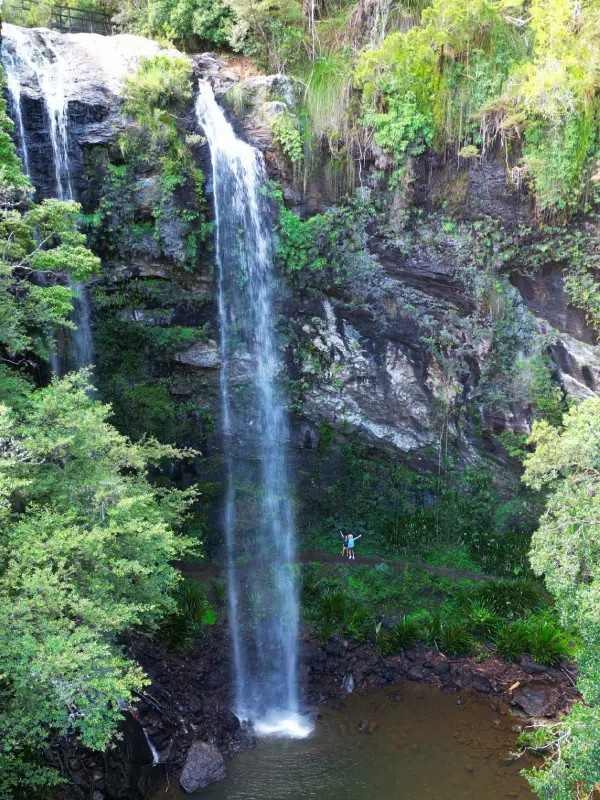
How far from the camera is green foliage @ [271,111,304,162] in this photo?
12.9m

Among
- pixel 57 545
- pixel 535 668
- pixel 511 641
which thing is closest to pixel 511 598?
pixel 511 641

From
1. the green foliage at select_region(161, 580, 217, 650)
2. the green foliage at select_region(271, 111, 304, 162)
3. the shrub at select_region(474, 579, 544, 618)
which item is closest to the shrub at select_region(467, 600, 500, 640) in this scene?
the shrub at select_region(474, 579, 544, 618)

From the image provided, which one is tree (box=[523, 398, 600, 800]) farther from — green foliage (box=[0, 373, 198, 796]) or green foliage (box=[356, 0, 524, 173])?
green foliage (box=[356, 0, 524, 173])

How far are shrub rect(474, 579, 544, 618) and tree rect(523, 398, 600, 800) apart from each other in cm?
458

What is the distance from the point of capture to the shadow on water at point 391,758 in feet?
28.9

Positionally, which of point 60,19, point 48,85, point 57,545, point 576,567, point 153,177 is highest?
point 60,19

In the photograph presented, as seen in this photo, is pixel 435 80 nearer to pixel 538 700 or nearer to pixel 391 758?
pixel 538 700

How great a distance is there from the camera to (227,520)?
15266mm

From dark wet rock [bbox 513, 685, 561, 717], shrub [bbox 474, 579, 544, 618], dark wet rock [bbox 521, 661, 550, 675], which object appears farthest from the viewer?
shrub [bbox 474, 579, 544, 618]

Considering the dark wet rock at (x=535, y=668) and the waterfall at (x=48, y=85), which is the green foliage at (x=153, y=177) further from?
the dark wet rock at (x=535, y=668)

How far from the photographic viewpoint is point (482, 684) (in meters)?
11.3

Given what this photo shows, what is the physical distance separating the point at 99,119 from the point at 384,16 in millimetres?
6800

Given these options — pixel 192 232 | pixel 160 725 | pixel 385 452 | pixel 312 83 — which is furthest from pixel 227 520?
pixel 312 83

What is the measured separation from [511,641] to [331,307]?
Result: 26.5 feet
